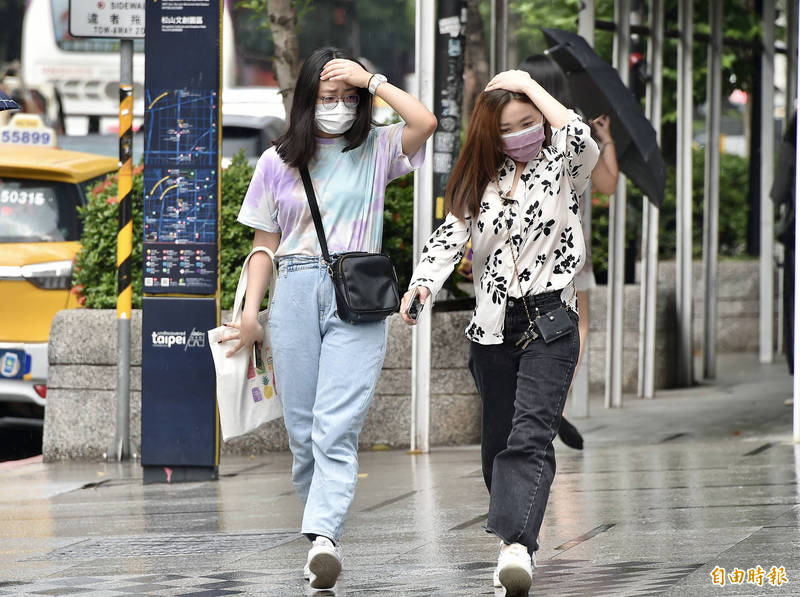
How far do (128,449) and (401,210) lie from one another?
2.07 meters

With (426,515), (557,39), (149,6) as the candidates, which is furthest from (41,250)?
(426,515)

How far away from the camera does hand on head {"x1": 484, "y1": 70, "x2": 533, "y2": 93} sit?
4934mm

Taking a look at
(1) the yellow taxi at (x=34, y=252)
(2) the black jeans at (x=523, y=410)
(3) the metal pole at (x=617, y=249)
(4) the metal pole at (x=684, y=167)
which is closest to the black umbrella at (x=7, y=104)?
(2) the black jeans at (x=523, y=410)

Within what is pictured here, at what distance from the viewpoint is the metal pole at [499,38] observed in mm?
9656

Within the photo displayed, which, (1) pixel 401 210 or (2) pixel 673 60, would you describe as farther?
(2) pixel 673 60

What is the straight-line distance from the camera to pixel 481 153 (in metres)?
4.98

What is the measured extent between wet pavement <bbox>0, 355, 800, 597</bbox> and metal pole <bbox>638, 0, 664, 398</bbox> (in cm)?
167

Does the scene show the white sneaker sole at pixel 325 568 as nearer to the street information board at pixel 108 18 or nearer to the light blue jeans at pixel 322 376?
the light blue jeans at pixel 322 376

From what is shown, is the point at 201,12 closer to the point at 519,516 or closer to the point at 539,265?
the point at 539,265

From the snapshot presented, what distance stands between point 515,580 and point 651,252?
6546mm

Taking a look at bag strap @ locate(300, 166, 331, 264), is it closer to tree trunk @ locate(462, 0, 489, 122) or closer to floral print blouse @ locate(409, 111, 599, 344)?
floral print blouse @ locate(409, 111, 599, 344)

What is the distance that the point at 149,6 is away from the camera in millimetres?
7473

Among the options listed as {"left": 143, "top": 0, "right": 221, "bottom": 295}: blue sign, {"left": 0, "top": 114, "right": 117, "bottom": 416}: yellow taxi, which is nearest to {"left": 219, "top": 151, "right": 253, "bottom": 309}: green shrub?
{"left": 143, "top": 0, "right": 221, "bottom": 295}: blue sign

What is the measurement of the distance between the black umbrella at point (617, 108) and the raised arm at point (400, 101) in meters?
2.86
